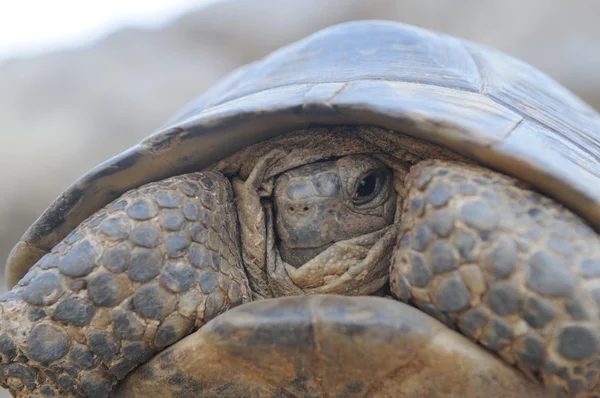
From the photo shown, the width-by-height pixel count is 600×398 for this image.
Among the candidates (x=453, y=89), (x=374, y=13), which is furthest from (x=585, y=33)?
(x=453, y=89)

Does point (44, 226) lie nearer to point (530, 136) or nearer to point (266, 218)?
point (266, 218)

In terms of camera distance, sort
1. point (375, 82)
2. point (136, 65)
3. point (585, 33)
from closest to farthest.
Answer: point (375, 82)
point (585, 33)
point (136, 65)

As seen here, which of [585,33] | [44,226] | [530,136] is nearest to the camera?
[530,136]

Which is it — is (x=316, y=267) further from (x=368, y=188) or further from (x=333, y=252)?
(x=368, y=188)

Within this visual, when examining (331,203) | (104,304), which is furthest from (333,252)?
(104,304)

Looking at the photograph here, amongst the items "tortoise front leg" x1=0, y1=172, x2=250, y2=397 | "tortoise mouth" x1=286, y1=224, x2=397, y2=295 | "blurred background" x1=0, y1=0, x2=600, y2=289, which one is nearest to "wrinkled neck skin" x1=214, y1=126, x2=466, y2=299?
"tortoise mouth" x1=286, y1=224, x2=397, y2=295

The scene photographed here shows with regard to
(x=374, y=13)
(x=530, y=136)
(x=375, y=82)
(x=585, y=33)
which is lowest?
(x=585, y=33)

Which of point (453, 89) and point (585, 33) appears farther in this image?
point (585, 33)
